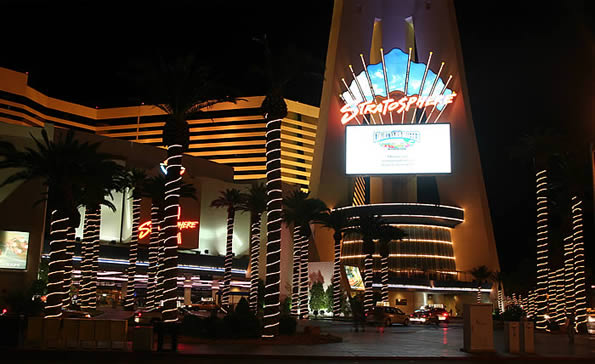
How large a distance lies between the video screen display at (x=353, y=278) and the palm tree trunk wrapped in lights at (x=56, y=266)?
139ft

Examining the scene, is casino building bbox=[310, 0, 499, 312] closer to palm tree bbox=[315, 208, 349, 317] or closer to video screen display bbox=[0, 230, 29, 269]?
palm tree bbox=[315, 208, 349, 317]

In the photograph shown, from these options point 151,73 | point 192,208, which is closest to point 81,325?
point 151,73

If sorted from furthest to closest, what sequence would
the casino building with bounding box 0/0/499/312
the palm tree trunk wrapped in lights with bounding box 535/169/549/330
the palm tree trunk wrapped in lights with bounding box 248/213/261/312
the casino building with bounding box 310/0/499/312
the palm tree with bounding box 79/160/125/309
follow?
the casino building with bounding box 310/0/499/312
the casino building with bounding box 0/0/499/312
the palm tree trunk wrapped in lights with bounding box 248/213/261/312
the palm tree trunk wrapped in lights with bounding box 535/169/549/330
the palm tree with bounding box 79/160/125/309

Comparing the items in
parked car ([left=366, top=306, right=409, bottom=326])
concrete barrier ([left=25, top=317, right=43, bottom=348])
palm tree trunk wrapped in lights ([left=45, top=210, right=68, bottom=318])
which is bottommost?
concrete barrier ([left=25, top=317, right=43, bottom=348])

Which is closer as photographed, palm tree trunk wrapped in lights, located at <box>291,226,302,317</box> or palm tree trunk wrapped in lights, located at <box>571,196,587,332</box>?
palm tree trunk wrapped in lights, located at <box>571,196,587,332</box>

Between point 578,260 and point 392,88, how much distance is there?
141ft

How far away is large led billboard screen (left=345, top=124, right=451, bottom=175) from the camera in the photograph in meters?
81.6

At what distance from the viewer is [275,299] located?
27.3 m

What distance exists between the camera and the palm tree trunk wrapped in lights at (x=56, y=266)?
2844 centimetres

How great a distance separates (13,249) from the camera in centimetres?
4669

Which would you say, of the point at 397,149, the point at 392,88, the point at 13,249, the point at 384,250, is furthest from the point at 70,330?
the point at 392,88

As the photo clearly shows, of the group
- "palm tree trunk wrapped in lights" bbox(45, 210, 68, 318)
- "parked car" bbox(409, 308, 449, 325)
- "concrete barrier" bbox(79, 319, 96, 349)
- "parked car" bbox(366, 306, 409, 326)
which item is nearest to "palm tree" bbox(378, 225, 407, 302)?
"parked car" bbox(409, 308, 449, 325)

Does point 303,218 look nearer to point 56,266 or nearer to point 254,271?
point 254,271

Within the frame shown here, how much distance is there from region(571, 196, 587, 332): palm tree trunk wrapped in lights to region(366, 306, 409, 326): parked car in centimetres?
1260
